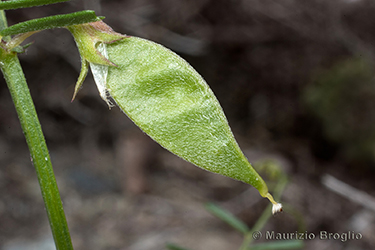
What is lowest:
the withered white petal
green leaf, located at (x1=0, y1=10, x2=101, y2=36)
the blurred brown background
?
the withered white petal

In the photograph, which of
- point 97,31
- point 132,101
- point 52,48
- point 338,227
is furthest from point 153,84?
point 52,48

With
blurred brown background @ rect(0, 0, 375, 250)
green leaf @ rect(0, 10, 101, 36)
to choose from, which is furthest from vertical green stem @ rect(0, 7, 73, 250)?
blurred brown background @ rect(0, 0, 375, 250)

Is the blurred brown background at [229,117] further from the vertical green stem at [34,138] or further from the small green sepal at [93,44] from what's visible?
the small green sepal at [93,44]

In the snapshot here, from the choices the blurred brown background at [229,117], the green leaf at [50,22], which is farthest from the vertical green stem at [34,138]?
the blurred brown background at [229,117]

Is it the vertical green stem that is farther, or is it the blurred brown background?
the blurred brown background

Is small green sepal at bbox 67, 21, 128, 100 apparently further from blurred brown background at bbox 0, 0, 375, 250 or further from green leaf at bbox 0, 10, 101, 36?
blurred brown background at bbox 0, 0, 375, 250

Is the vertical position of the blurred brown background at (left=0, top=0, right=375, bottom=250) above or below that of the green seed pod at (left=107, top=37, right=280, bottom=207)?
above

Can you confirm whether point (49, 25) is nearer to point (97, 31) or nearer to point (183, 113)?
point (97, 31)
